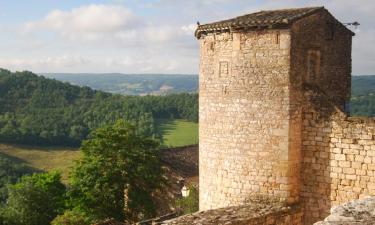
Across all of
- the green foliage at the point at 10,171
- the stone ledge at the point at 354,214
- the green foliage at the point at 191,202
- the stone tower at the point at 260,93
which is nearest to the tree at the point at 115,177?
the green foliage at the point at 191,202

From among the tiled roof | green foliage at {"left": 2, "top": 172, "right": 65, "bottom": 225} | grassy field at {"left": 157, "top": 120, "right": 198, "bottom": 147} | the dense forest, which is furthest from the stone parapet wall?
the dense forest

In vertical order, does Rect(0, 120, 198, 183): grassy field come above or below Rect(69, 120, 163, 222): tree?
below

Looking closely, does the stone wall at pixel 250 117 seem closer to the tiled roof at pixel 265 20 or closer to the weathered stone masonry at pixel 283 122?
the weathered stone masonry at pixel 283 122

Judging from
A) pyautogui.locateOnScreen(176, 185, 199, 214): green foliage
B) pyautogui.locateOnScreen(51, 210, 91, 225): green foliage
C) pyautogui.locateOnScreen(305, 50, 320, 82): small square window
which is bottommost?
pyautogui.locateOnScreen(51, 210, 91, 225): green foliage

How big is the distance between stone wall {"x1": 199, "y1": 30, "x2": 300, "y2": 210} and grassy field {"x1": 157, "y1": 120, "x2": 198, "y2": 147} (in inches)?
2307

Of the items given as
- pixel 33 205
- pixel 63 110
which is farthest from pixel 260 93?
pixel 63 110

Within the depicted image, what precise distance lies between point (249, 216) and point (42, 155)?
253ft

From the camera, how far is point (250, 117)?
11.0m

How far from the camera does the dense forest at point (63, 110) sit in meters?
88.8

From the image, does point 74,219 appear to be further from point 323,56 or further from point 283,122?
point 323,56

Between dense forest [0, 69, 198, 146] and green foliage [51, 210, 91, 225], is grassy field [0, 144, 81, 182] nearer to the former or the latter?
dense forest [0, 69, 198, 146]

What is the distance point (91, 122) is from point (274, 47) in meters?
83.7

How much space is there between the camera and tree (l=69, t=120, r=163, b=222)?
21.9 meters

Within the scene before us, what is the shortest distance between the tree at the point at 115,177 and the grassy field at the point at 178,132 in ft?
154
